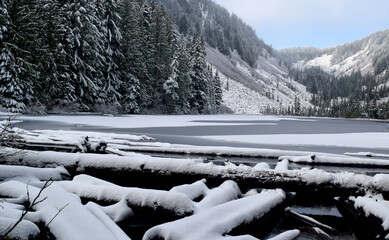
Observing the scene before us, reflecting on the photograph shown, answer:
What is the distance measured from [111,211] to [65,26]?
2832 cm

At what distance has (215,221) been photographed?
187 cm

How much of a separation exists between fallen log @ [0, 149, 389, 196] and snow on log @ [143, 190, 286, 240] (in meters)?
0.57

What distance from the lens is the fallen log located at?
9.57 ft

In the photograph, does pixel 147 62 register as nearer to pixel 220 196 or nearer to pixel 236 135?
pixel 236 135

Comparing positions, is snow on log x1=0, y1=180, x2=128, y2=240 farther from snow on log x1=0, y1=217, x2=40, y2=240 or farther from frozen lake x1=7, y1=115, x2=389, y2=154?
frozen lake x1=7, y1=115, x2=389, y2=154

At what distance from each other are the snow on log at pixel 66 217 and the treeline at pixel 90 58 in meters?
13.2

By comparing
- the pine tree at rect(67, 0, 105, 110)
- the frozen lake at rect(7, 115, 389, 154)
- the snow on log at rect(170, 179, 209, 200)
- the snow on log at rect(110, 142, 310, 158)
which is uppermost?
the pine tree at rect(67, 0, 105, 110)

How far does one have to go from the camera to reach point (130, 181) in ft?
11.5

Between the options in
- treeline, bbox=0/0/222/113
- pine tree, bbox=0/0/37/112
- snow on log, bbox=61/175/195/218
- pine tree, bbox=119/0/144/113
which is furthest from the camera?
pine tree, bbox=119/0/144/113

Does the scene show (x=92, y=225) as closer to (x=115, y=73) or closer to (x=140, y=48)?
(x=115, y=73)

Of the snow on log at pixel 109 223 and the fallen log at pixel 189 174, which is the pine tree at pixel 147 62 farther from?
the snow on log at pixel 109 223

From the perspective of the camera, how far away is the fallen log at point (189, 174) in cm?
292

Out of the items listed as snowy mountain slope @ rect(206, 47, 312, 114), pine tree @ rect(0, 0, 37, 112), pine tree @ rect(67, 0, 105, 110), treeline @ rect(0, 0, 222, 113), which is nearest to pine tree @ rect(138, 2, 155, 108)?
treeline @ rect(0, 0, 222, 113)

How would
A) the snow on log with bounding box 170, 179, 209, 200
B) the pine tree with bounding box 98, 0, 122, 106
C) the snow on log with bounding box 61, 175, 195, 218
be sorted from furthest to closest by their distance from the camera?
the pine tree with bounding box 98, 0, 122, 106 < the snow on log with bounding box 170, 179, 209, 200 < the snow on log with bounding box 61, 175, 195, 218
